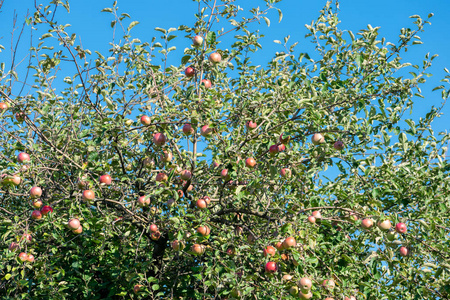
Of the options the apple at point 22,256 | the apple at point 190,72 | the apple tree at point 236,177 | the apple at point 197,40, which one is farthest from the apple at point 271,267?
the apple at point 22,256

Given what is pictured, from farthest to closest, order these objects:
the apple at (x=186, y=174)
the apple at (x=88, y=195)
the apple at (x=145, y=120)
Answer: the apple at (x=186, y=174)
the apple at (x=145, y=120)
the apple at (x=88, y=195)

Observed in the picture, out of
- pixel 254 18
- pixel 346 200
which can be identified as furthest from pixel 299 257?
pixel 254 18

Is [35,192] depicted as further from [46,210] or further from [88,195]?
[88,195]

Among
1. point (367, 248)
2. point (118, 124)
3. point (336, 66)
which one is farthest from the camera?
point (367, 248)

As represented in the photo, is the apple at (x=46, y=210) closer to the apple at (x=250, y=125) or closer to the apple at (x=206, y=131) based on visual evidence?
the apple at (x=206, y=131)

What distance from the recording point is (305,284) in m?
4.85

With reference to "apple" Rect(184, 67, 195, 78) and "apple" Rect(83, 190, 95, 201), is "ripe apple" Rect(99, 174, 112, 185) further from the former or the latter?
"apple" Rect(184, 67, 195, 78)

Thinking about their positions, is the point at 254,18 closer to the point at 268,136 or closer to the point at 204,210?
the point at 268,136

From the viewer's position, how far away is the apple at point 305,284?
4.85 m

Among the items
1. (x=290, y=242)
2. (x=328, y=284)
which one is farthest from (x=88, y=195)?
(x=328, y=284)

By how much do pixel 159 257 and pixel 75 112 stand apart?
2299mm

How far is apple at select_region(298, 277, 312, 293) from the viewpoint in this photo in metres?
4.85

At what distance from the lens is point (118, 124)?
5.48m

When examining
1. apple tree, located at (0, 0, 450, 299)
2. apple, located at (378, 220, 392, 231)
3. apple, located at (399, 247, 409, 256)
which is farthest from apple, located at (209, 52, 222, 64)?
apple, located at (399, 247, 409, 256)
